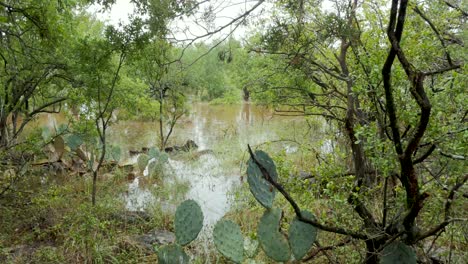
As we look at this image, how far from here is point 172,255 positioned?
3066mm

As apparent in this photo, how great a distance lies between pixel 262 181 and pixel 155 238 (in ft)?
8.64

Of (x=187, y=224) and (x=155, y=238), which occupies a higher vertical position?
(x=187, y=224)

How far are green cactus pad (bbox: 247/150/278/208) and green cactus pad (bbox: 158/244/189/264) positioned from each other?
1074 millimetres

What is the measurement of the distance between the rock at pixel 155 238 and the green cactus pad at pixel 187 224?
130 centimetres

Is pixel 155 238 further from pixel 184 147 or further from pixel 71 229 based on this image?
pixel 184 147

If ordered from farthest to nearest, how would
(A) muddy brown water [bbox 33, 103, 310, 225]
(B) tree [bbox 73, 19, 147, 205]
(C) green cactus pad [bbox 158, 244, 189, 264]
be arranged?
(A) muddy brown water [bbox 33, 103, 310, 225]
(B) tree [bbox 73, 19, 147, 205]
(C) green cactus pad [bbox 158, 244, 189, 264]

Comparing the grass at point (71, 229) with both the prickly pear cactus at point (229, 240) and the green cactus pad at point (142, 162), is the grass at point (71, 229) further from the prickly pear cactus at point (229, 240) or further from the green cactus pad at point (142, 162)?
the green cactus pad at point (142, 162)

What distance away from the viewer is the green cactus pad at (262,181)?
2387 mm

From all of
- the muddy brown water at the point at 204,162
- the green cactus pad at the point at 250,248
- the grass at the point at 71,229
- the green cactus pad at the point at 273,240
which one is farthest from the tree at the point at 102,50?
→ the green cactus pad at the point at 273,240

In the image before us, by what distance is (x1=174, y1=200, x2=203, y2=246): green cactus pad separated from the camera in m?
3.14

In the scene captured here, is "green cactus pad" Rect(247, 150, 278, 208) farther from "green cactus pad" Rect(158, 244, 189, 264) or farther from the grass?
the grass

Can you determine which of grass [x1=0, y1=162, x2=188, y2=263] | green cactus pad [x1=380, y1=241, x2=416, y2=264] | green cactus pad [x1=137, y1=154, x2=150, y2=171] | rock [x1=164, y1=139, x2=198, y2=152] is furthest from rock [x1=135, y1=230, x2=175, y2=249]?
rock [x1=164, y1=139, x2=198, y2=152]

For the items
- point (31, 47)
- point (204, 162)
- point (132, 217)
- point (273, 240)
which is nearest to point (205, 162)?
point (204, 162)

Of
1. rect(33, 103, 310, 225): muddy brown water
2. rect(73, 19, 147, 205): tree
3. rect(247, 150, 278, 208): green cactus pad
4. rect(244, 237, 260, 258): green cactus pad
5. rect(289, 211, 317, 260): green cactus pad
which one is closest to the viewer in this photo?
rect(247, 150, 278, 208): green cactus pad
